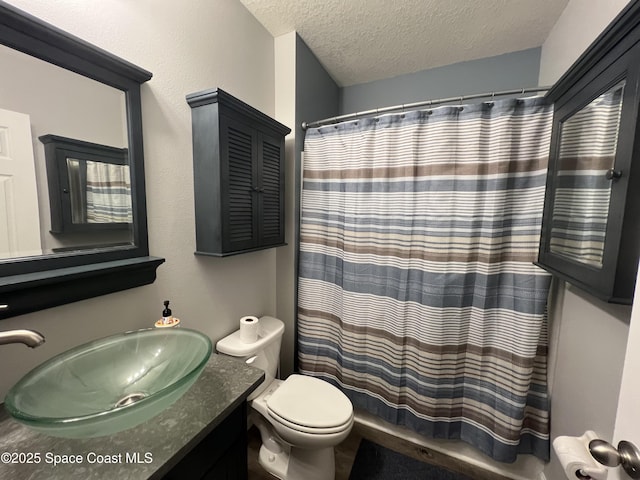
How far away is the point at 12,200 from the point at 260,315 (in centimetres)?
124

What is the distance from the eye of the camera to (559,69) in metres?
1.31

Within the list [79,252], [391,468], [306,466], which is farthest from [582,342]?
[79,252]

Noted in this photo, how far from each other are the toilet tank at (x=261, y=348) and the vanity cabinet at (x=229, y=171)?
49 cm

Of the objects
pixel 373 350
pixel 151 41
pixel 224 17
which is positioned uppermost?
pixel 224 17

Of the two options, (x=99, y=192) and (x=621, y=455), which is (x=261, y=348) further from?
(x=621, y=455)

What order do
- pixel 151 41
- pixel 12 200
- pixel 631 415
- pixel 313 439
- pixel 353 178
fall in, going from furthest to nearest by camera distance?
pixel 353 178
pixel 313 439
pixel 151 41
pixel 12 200
pixel 631 415

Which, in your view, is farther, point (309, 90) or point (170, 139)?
point (309, 90)

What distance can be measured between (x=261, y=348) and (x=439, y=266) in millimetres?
1034

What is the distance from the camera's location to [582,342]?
0.98 meters

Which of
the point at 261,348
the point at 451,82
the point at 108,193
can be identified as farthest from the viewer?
the point at 451,82

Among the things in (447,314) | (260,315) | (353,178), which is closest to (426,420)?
(447,314)

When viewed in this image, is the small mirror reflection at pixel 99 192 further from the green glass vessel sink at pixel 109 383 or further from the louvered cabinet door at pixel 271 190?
the louvered cabinet door at pixel 271 190

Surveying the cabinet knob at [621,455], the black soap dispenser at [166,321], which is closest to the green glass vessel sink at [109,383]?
the black soap dispenser at [166,321]

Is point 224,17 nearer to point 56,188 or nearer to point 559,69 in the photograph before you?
point 56,188
